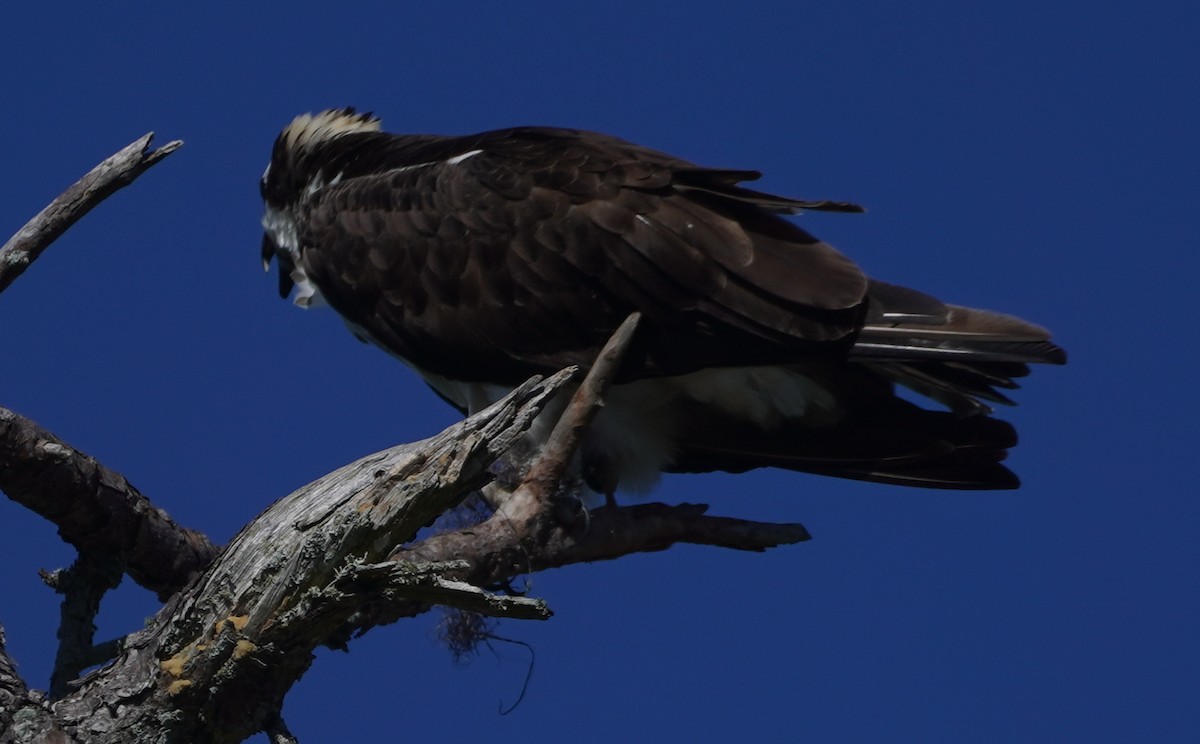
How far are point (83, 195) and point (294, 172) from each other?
2.79 metres

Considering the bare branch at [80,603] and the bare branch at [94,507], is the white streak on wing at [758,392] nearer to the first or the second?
the bare branch at [94,507]

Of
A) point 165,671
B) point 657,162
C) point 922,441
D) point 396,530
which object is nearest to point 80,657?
point 165,671

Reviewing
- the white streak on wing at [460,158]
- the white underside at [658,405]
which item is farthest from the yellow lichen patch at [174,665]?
the white streak on wing at [460,158]

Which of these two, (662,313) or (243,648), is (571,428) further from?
(243,648)

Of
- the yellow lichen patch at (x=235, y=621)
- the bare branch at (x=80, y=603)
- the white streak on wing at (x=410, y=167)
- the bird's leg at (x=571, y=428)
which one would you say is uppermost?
the white streak on wing at (x=410, y=167)

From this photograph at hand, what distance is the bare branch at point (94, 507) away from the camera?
4191 mm

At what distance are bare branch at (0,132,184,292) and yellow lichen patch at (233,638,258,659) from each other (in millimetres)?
1087

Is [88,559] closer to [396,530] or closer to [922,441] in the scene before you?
[396,530]

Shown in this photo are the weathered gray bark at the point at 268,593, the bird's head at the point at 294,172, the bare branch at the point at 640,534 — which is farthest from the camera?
the bird's head at the point at 294,172

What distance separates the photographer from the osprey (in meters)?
5.13

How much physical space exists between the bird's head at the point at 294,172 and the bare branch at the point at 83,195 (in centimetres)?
251

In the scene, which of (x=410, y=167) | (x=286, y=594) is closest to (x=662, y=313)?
(x=410, y=167)

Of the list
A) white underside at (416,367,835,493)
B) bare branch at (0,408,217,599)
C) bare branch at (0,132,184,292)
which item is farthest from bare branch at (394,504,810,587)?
bare branch at (0,132,184,292)

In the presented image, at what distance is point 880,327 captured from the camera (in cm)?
516
